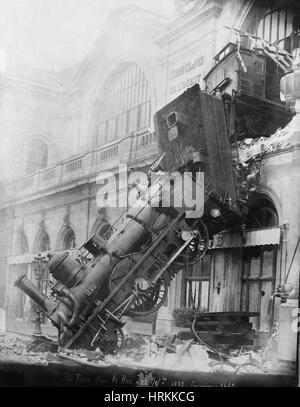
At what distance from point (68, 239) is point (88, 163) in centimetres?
171

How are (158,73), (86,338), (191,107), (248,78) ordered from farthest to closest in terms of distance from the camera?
1. (158,73)
2. (248,78)
3. (191,107)
4. (86,338)

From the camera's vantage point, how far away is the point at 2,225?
1126cm

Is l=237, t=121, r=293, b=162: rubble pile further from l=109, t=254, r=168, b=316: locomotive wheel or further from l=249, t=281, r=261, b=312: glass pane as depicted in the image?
l=109, t=254, r=168, b=316: locomotive wheel

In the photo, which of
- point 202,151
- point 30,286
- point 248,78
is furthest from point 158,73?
point 30,286

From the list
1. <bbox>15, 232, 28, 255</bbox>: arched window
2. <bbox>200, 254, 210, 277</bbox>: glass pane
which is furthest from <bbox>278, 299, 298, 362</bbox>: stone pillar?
<bbox>15, 232, 28, 255</bbox>: arched window

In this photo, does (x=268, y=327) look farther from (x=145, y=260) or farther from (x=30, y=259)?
(x=30, y=259)

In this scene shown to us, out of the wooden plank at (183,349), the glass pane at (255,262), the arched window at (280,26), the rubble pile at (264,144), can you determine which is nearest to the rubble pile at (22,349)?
the wooden plank at (183,349)

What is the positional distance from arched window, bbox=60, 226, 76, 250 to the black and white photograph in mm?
21

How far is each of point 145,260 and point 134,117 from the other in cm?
Result: 457

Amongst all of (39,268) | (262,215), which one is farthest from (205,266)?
(39,268)

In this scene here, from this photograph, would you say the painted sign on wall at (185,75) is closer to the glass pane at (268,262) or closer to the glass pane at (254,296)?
the glass pane at (268,262)

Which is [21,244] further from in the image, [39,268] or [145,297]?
[145,297]

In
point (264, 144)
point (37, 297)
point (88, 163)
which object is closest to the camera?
point (37, 297)

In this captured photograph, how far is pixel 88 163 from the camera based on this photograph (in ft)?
40.2
